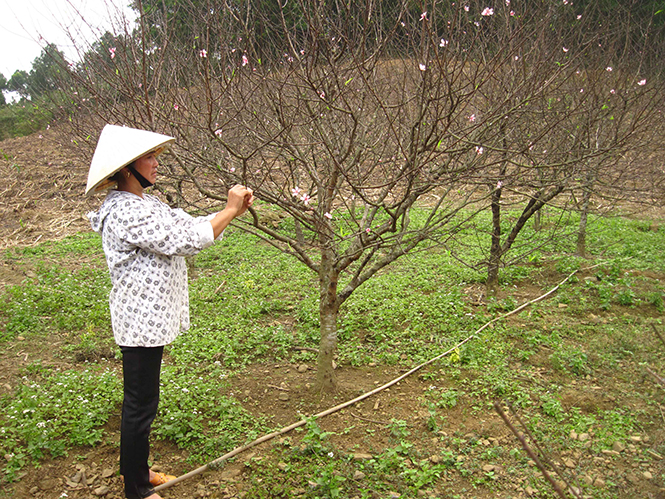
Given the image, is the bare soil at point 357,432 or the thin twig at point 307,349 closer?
the bare soil at point 357,432

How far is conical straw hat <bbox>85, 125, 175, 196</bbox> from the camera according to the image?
2.20m

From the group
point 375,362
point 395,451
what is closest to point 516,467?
point 395,451

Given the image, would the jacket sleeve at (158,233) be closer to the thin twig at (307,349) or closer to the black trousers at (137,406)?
the black trousers at (137,406)

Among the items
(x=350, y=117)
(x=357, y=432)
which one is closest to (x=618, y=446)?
(x=357, y=432)

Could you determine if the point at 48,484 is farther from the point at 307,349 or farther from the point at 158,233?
the point at 307,349

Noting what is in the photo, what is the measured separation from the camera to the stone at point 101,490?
2.67 m

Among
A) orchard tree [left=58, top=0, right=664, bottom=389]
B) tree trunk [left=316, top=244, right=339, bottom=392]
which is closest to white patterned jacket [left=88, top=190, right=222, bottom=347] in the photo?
orchard tree [left=58, top=0, right=664, bottom=389]

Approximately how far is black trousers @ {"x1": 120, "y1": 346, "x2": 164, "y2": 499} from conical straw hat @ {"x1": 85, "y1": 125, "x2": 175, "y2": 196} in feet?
2.62

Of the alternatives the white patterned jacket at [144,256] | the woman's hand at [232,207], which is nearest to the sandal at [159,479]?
the white patterned jacket at [144,256]

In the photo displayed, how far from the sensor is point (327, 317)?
3.55 meters

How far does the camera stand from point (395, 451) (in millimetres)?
2887

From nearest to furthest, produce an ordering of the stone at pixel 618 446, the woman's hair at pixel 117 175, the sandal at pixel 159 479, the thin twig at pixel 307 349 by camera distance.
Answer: the woman's hair at pixel 117 175 < the sandal at pixel 159 479 < the stone at pixel 618 446 < the thin twig at pixel 307 349

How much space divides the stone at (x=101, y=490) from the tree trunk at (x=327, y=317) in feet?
4.90

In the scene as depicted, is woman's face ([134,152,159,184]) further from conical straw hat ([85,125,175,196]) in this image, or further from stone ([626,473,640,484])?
stone ([626,473,640,484])
